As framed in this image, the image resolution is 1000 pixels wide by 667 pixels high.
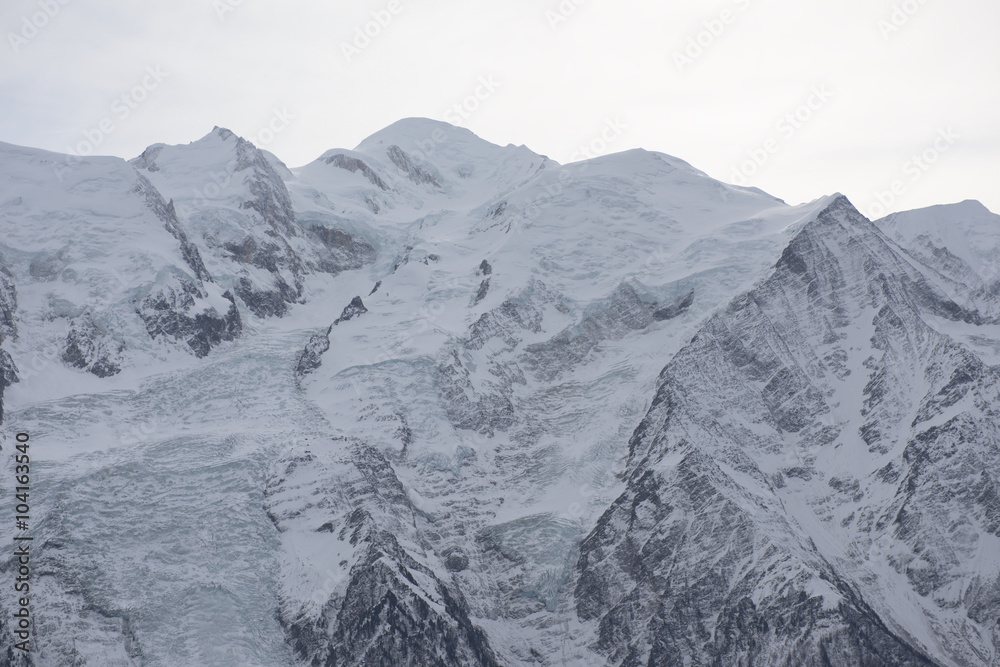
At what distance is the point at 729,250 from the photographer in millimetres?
131625

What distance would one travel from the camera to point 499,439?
108875 millimetres

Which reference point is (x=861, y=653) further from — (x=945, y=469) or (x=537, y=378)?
(x=537, y=378)

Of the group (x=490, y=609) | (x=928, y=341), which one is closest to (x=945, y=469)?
(x=928, y=341)

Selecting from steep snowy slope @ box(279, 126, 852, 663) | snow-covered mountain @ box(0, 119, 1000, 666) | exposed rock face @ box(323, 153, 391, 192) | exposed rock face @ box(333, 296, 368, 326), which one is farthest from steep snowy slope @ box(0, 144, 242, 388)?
exposed rock face @ box(323, 153, 391, 192)

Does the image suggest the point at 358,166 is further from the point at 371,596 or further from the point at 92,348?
the point at 371,596

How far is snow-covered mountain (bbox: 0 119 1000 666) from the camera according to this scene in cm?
8600

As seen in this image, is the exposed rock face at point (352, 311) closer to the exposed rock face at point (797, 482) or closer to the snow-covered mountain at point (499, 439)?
the snow-covered mountain at point (499, 439)

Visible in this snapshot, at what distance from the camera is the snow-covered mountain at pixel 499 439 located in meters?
86.0

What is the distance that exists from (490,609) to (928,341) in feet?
173

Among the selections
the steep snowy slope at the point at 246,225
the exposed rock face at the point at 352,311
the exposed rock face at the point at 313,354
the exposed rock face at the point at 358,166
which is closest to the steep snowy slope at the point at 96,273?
the steep snowy slope at the point at 246,225

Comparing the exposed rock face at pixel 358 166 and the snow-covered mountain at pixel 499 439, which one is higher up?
the exposed rock face at pixel 358 166

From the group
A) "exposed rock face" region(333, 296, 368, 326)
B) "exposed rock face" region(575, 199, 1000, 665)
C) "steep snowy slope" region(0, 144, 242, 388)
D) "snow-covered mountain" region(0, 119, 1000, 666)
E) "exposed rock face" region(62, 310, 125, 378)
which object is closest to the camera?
"snow-covered mountain" region(0, 119, 1000, 666)

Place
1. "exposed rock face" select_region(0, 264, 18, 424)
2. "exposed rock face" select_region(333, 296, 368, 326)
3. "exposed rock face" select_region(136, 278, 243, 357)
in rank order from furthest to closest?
"exposed rock face" select_region(333, 296, 368, 326)
"exposed rock face" select_region(136, 278, 243, 357)
"exposed rock face" select_region(0, 264, 18, 424)

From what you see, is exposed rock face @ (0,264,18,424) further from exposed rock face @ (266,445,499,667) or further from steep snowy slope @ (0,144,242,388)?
exposed rock face @ (266,445,499,667)
